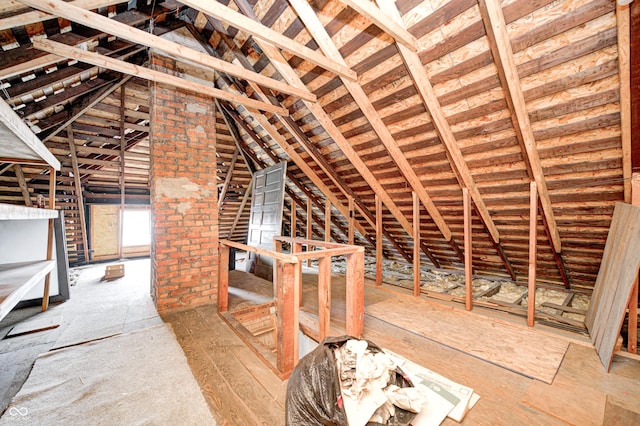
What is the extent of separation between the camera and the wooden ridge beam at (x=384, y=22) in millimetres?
1674

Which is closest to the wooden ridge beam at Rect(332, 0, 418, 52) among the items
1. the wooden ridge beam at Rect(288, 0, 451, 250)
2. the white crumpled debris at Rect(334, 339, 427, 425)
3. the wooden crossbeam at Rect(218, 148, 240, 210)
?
the wooden ridge beam at Rect(288, 0, 451, 250)

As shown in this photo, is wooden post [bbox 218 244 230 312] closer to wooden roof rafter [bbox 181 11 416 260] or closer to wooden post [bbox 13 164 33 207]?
wooden roof rafter [bbox 181 11 416 260]

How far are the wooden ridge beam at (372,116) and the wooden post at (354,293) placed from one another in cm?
160

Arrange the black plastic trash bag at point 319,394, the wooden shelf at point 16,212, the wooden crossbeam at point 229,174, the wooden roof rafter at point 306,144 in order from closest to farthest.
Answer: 1. the black plastic trash bag at point 319,394
2. the wooden shelf at point 16,212
3. the wooden roof rafter at point 306,144
4. the wooden crossbeam at point 229,174

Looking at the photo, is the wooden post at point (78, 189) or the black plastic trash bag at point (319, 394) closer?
the black plastic trash bag at point (319, 394)

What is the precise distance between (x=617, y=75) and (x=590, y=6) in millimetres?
609

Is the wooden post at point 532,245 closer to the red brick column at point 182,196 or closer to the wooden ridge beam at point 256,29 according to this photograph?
the wooden ridge beam at point 256,29

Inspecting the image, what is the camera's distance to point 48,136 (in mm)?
4059

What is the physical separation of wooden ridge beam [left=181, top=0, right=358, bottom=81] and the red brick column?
185cm

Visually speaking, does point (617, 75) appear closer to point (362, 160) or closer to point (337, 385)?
point (362, 160)

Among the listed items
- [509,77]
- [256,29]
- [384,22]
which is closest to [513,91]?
[509,77]

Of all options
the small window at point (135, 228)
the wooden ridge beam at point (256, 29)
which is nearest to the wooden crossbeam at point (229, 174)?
the small window at point (135, 228)

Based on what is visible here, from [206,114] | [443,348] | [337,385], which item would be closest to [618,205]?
[443,348]

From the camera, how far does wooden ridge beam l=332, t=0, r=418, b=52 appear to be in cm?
167
